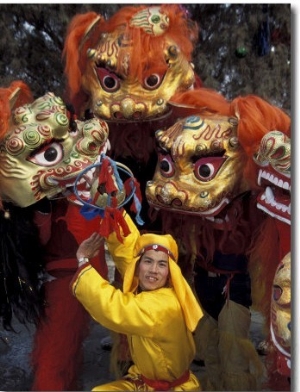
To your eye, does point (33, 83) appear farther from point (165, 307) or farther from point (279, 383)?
point (279, 383)

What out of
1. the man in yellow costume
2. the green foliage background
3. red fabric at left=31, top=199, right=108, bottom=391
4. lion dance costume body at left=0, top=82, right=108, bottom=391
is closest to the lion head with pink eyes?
lion dance costume body at left=0, top=82, right=108, bottom=391

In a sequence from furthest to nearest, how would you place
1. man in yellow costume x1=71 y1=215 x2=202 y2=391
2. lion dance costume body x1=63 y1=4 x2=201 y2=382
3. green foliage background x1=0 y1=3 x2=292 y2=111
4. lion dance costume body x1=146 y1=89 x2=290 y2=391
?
green foliage background x1=0 y1=3 x2=292 y2=111
lion dance costume body x1=63 y1=4 x2=201 y2=382
lion dance costume body x1=146 y1=89 x2=290 y2=391
man in yellow costume x1=71 y1=215 x2=202 y2=391

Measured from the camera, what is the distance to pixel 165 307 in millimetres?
1600

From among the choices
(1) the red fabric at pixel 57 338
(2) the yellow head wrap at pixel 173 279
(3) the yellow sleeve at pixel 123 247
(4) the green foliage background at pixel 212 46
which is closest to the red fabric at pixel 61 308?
(1) the red fabric at pixel 57 338

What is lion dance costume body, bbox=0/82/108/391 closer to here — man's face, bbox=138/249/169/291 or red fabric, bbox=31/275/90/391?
red fabric, bbox=31/275/90/391

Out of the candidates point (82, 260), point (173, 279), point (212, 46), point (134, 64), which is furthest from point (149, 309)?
point (212, 46)

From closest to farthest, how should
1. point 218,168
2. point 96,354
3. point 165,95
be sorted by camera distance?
1. point 218,168
2. point 165,95
3. point 96,354

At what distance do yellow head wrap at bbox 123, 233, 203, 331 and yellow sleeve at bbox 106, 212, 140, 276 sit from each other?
0.06 meters

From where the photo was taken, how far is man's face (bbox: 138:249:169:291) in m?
1.62

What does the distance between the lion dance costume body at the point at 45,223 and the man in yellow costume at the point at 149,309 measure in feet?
0.68

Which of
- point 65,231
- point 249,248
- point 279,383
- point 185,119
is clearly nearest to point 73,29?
point 185,119

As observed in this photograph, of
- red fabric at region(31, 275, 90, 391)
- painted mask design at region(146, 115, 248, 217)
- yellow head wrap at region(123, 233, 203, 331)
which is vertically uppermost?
painted mask design at region(146, 115, 248, 217)

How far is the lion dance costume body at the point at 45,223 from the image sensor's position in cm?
175

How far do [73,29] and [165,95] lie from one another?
348mm
